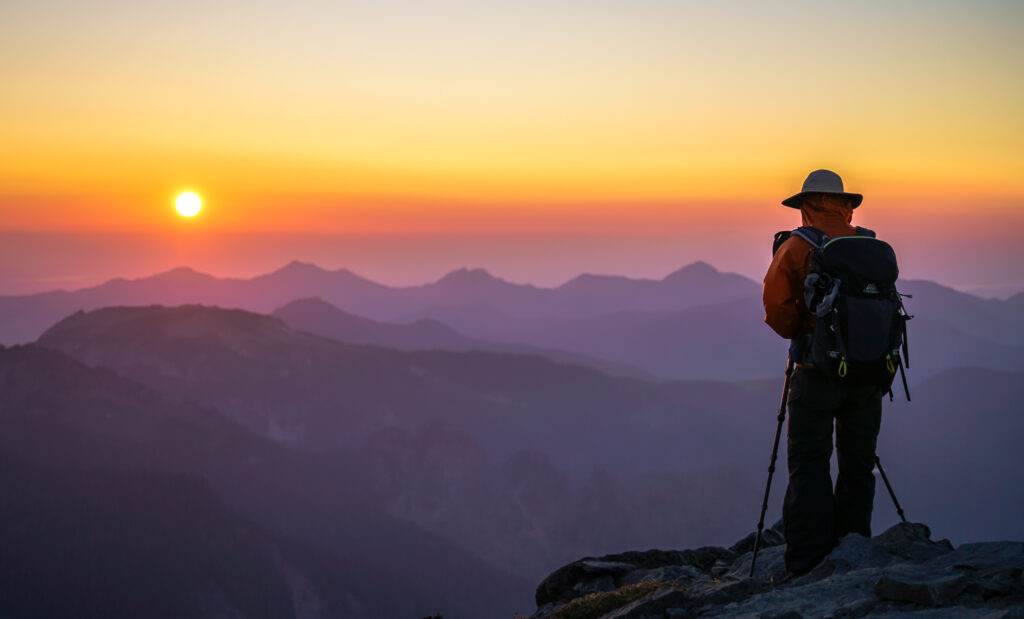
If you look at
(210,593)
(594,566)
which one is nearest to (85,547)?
(210,593)

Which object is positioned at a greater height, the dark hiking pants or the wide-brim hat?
the wide-brim hat

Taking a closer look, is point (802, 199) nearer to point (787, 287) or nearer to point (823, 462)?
point (787, 287)

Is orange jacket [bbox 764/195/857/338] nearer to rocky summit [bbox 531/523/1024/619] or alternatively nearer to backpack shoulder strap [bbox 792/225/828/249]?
backpack shoulder strap [bbox 792/225/828/249]

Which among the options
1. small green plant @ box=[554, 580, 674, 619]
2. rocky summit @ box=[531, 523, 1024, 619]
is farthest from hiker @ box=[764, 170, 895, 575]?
small green plant @ box=[554, 580, 674, 619]

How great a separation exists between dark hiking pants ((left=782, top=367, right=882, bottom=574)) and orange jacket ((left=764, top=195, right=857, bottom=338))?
2.14 ft

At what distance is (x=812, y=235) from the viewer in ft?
33.3

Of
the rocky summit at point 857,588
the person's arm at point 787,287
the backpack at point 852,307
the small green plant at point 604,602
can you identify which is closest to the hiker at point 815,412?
the person's arm at point 787,287

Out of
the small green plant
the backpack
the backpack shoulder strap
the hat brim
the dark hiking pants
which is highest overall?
the hat brim

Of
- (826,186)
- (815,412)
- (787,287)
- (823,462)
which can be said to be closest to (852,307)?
(787,287)

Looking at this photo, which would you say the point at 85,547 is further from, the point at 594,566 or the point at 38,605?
the point at 594,566

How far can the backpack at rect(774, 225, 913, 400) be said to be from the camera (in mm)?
9766

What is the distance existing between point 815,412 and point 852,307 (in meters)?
1.36

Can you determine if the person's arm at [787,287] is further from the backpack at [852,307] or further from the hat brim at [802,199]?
the hat brim at [802,199]

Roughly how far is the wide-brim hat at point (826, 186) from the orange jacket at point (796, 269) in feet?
0.32
